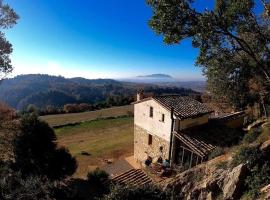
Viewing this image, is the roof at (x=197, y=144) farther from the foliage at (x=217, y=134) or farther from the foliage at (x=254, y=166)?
the foliage at (x=254, y=166)

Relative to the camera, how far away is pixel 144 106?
3234 cm

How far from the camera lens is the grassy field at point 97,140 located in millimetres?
36844

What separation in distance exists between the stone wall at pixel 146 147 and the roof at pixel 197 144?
1.93m

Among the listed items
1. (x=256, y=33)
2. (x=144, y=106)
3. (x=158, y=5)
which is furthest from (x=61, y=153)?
(x=256, y=33)

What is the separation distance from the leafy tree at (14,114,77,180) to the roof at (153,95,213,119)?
11.7 meters

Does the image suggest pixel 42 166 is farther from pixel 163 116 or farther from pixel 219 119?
pixel 219 119

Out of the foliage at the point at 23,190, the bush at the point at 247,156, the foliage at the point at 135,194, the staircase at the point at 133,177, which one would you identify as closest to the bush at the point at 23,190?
the foliage at the point at 23,190

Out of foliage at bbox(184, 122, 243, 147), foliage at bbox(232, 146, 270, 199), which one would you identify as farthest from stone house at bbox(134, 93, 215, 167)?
foliage at bbox(232, 146, 270, 199)

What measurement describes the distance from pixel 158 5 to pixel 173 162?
18761mm

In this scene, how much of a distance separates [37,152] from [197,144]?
15.1m

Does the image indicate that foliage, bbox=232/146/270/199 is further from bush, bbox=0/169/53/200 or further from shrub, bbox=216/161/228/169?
bush, bbox=0/169/53/200

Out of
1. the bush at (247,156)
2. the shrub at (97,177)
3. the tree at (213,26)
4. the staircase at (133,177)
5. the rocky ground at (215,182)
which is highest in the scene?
the tree at (213,26)

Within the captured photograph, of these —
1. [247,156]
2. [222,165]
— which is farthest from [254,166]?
[222,165]

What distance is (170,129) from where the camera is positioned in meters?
28.8
